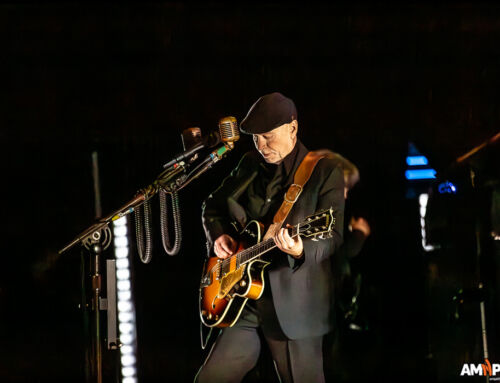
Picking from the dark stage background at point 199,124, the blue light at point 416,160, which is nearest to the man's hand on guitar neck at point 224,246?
the dark stage background at point 199,124

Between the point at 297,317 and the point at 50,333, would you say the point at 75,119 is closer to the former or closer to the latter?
the point at 50,333

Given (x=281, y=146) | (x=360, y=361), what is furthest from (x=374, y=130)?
(x=360, y=361)

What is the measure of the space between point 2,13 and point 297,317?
2.95 meters

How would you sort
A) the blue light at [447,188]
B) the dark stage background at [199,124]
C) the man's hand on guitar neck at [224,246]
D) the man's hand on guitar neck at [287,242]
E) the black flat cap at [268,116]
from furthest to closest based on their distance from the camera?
the dark stage background at [199,124] → the blue light at [447,188] → the black flat cap at [268,116] → the man's hand on guitar neck at [224,246] → the man's hand on guitar neck at [287,242]

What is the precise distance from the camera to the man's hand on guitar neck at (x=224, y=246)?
3.29m

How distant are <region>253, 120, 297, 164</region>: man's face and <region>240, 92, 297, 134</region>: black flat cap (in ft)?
0.11

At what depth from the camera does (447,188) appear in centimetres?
Answer: 390

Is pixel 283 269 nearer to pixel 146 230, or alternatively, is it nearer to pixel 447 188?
pixel 146 230

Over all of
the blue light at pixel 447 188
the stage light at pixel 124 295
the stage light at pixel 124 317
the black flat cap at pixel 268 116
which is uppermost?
the black flat cap at pixel 268 116

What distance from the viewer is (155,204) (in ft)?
13.8

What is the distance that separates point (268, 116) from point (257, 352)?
1.31m

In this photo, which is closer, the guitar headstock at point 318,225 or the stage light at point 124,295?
the guitar headstock at point 318,225

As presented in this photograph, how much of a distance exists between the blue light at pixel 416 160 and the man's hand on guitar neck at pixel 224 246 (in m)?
1.44

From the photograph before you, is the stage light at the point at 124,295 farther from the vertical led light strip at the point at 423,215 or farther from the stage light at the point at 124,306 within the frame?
the vertical led light strip at the point at 423,215
